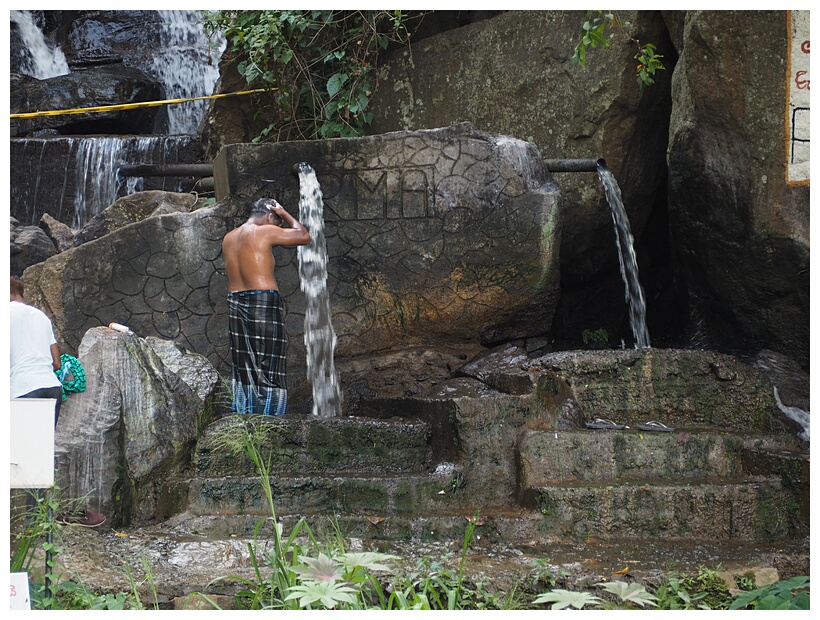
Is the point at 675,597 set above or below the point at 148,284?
below

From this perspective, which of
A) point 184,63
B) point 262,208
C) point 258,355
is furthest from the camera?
point 184,63

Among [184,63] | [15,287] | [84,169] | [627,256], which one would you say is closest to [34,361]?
[15,287]

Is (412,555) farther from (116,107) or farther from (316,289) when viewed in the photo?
(116,107)

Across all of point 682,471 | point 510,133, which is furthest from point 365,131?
point 682,471

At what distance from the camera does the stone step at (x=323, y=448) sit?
16.5 feet

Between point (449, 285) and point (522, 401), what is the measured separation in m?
1.74

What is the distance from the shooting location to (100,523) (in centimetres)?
445

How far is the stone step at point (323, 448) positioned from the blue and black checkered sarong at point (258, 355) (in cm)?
53

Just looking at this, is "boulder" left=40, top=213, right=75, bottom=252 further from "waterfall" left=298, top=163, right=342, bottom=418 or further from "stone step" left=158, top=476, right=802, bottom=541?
"stone step" left=158, top=476, right=802, bottom=541

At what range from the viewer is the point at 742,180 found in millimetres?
6531

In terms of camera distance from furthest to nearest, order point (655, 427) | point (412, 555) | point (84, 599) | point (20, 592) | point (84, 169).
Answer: point (84, 169)
point (655, 427)
point (412, 555)
point (84, 599)
point (20, 592)

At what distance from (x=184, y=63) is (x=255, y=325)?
6.94 meters

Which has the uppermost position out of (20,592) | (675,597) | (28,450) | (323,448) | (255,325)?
(255,325)

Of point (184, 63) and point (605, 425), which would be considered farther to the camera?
point (184, 63)
